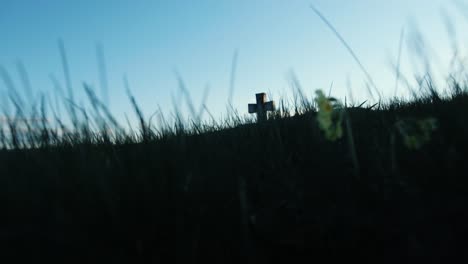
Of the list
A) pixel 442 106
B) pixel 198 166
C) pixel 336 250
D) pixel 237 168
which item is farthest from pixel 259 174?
pixel 442 106

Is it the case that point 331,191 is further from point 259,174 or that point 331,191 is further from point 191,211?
point 191,211

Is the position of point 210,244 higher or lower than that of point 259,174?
lower

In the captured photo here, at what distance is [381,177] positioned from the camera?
1358mm

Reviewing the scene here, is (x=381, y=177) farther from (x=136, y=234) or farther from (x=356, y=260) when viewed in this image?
(x=136, y=234)

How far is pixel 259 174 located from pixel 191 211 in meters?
0.48

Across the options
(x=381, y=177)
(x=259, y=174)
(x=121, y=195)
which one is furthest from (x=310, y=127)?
(x=121, y=195)

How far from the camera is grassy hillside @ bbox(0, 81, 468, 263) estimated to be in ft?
3.53

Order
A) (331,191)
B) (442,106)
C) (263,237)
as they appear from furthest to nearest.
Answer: (442,106), (331,191), (263,237)

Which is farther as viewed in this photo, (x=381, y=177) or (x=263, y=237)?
(x=381, y=177)

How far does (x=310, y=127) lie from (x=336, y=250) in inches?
48.2

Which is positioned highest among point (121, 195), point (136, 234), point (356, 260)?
point (121, 195)

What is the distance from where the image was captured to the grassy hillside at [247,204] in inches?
42.3

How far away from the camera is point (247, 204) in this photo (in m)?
1.24

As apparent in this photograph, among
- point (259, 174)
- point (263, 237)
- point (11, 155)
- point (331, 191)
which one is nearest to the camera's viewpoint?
point (263, 237)
